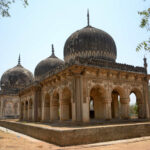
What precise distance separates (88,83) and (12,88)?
25.9m

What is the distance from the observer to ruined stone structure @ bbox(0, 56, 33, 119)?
34.2 metres

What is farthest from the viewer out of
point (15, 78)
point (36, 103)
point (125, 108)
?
point (15, 78)

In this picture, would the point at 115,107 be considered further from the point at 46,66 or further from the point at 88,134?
the point at 88,134

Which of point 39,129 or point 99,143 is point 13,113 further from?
point 99,143

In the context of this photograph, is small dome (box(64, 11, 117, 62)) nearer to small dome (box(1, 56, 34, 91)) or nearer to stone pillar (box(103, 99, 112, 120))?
stone pillar (box(103, 99, 112, 120))

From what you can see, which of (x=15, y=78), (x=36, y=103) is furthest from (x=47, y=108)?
(x=15, y=78)

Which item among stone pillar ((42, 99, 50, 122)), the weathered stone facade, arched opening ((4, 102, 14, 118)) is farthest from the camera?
arched opening ((4, 102, 14, 118))

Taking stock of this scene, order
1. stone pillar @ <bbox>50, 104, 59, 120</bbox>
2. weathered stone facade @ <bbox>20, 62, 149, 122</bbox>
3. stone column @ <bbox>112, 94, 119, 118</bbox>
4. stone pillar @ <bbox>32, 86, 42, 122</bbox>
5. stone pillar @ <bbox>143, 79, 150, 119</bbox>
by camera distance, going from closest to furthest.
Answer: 1. weathered stone facade @ <bbox>20, 62, 149, 122</bbox>
2. stone pillar @ <bbox>143, 79, 150, 119</bbox>
3. stone pillar @ <bbox>50, 104, 59, 120</bbox>
4. stone column @ <bbox>112, 94, 119, 118</bbox>
5. stone pillar @ <bbox>32, 86, 42, 122</bbox>

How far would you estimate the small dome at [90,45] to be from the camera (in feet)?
59.2

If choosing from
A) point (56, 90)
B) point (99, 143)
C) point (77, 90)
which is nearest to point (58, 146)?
point (99, 143)

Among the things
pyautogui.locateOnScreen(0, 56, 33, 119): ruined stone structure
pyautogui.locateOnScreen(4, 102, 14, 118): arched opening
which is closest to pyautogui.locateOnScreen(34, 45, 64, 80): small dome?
pyautogui.locateOnScreen(0, 56, 33, 119): ruined stone structure

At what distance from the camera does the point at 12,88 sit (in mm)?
36844

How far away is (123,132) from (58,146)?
4135 millimetres

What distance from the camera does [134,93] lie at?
19.1m
